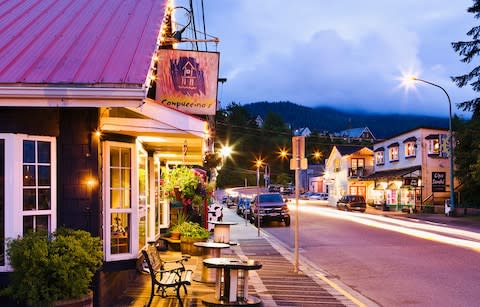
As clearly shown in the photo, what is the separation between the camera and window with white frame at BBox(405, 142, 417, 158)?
49688 millimetres

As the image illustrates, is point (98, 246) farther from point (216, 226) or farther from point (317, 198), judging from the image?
point (317, 198)

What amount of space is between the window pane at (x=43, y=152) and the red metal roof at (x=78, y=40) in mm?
1041

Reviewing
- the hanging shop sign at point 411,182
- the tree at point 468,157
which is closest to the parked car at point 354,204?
the hanging shop sign at point 411,182

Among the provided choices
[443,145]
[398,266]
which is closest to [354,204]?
[443,145]

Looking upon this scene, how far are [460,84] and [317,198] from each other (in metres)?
47.5

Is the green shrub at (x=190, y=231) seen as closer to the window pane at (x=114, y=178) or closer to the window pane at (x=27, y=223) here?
the window pane at (x=114, y=178)

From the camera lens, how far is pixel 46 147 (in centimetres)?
766

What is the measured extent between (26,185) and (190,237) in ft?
25.5

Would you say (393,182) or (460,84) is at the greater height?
(460,84)

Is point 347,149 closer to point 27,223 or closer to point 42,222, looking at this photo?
point 42,222

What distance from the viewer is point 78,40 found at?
27.6ft

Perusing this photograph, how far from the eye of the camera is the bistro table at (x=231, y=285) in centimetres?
870

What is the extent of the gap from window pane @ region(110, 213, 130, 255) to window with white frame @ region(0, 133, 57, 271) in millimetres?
1154

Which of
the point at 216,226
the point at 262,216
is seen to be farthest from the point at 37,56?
the point at 262,216
